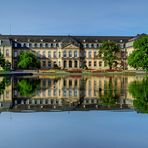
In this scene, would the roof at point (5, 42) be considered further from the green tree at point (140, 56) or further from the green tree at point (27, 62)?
the green tree at point (140, 56)

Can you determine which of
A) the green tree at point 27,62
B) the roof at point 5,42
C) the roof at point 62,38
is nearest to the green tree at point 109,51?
the green tree at point 27,62

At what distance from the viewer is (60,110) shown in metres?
17.8

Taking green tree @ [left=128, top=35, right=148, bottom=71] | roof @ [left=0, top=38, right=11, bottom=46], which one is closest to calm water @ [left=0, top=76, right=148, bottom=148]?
green tree @ [left=128, top=35, right=148, bottom=71]

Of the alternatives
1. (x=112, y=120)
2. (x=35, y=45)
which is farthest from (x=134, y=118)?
(x=35, y=45)

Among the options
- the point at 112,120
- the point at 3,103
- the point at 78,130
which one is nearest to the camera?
the point at 78,130

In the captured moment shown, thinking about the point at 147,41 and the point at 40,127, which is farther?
the point at 147,41

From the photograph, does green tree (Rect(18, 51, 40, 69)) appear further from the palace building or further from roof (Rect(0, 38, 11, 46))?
the palace building

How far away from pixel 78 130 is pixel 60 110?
196 inches

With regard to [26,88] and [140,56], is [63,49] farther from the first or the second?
[26,88]

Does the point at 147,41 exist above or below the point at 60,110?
above

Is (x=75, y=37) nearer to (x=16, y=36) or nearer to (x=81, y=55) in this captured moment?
(x=81, y=55)

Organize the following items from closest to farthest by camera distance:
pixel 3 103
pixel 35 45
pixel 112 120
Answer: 1. pixel 112 120
2. pixel 3 103
3. pixel 35 45

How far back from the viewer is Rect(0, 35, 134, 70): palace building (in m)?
97.9

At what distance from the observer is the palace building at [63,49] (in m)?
97.9
